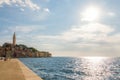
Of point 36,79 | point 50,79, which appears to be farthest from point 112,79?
point 36,79

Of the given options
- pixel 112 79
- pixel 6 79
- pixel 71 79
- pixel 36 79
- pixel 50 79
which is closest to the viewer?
pixel 6 79

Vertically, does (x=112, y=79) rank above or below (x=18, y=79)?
below

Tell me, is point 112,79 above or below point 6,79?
below

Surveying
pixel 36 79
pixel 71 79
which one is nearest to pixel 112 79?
pixel 71 79

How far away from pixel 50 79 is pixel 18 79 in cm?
1416

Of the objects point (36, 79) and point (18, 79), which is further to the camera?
point (36, 79)

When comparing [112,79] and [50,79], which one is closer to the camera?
[50,79]

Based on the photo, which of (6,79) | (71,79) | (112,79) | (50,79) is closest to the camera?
(6,79)

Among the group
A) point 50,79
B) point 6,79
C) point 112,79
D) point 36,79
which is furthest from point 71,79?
point 6,79

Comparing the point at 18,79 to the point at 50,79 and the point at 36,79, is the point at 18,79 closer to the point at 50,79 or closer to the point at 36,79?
the point at 36,79

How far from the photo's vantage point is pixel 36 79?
18.3m

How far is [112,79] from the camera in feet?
126

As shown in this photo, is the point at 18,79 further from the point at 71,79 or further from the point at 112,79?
the point at 112,79

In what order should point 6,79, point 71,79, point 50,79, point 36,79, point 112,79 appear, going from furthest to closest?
point 112,79
point 71,79
point 50,79
point 36,79
point 6,79
